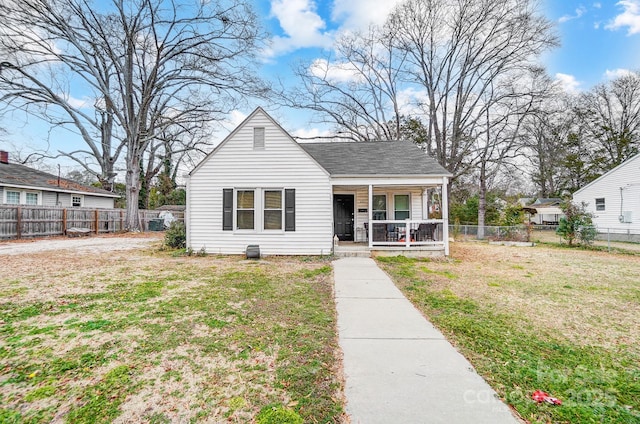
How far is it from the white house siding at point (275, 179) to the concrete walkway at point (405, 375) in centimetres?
553

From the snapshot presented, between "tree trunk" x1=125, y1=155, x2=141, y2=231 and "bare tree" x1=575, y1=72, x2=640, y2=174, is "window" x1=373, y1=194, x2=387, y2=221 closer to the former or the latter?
"tree trunk" x1=125, y1=155, x2=141, y2=231

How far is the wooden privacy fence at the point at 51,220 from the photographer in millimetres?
14617

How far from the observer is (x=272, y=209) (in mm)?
10102

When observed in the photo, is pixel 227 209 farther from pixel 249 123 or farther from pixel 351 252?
pixel 351 252

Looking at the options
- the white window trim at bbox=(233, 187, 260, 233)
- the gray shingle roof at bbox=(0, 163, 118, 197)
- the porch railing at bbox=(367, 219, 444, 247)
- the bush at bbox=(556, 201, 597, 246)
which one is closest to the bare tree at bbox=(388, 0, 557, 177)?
the bush at bbox=(556, 201, 597, 246)

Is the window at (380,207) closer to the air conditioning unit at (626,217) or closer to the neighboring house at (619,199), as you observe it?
the neighboring house at (619,199)

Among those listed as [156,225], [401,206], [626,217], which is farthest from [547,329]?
[156,225]

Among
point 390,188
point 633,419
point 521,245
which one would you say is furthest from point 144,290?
point 521,245

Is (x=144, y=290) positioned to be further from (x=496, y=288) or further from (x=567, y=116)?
(x=567, y=116)

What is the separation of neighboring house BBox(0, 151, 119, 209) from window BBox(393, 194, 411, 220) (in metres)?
22.1

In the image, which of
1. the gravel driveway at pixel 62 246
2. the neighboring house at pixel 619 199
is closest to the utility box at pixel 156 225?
the gravel driveway at pixel 62 246

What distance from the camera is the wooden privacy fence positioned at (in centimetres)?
1462

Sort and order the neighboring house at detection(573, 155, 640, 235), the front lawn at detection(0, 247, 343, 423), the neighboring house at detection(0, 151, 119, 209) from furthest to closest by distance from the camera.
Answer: the neighboring house at detection(0, 151, 119, 209), the neighboring house at detection(573, 155, 640, 235), the front lawn at detection(0, 247, 343, 423)

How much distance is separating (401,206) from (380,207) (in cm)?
94
